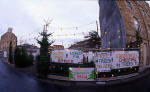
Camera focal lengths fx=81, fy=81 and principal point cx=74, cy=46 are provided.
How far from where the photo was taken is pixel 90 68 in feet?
19.5

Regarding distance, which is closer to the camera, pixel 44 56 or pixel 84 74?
pixel 84 74

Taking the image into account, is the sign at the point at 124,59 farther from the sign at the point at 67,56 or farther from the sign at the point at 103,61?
the sign at the point at 67,56

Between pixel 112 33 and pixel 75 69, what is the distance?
9189 millimetres

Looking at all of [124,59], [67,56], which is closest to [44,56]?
[67,56]

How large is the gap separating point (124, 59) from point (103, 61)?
83.4 inches

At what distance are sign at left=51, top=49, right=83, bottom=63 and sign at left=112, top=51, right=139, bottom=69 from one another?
107 inches

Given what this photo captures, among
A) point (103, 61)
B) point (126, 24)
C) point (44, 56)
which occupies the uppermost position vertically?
point (126, 24)

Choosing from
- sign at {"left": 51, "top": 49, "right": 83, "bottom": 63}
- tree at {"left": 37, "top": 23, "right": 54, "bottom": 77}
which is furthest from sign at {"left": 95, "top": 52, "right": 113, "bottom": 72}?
tree at {"left": 37, "top": 23, "right": 54, "bottom": 77}

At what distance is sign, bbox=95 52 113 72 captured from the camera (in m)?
5.92

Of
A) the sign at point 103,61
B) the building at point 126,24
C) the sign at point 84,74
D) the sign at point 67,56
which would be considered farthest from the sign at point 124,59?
the building at point 126,24

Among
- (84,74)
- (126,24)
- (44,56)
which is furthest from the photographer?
(126,24)

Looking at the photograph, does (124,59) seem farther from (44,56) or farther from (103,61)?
(44,56)

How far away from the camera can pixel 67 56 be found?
660cm

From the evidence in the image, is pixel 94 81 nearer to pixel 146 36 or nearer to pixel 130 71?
pixel 130 71
